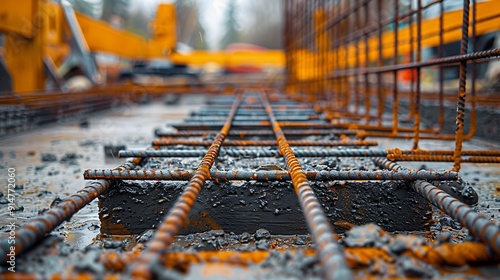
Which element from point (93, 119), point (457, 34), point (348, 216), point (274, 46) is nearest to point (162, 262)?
point (348, 216)

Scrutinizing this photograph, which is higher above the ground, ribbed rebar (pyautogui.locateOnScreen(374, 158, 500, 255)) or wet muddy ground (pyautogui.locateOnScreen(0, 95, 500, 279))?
ribbed rebar (pyautogui.locateOnScreen(374, 158, 500, 255))

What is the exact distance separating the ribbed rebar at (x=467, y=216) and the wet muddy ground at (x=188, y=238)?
0.23 feet

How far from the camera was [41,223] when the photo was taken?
1333 mm

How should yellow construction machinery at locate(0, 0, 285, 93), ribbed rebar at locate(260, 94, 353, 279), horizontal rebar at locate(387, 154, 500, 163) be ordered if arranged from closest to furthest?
ribbed rebar at locate(260, 94, 353, 279) → horizontal rebar at locate(387, 154, 500, 163) → yellow construction machinery at locate(0, 0, 285, 93)

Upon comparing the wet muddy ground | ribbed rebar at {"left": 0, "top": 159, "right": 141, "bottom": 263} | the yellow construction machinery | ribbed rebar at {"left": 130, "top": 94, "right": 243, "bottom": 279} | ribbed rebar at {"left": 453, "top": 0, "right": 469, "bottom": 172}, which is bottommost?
the wet muddy ground

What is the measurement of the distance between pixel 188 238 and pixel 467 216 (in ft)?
3.75

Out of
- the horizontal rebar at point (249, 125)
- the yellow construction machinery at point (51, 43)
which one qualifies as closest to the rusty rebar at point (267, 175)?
the horizontal rebar at point (249, 125)

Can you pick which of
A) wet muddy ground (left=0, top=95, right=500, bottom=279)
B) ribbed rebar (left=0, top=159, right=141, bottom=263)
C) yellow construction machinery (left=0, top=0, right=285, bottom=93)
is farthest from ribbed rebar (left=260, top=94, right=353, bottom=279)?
yellow construction machinery (left=0, top=0, right=285, bottom=93)

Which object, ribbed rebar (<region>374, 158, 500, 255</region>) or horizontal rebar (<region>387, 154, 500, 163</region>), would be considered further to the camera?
horizontal rebar (<region>387, 154, 500, 163</region>)

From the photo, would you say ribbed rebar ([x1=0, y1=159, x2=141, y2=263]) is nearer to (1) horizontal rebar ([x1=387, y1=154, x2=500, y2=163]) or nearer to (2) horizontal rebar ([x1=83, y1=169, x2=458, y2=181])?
(2) horizontal rebar ([x1=83, y1=169, x2=458, y2=181])

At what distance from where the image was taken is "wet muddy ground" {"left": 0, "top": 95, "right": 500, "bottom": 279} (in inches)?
45.6

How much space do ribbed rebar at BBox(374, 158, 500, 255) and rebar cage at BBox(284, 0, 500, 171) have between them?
70 cm

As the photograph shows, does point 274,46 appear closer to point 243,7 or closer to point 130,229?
point 243,7

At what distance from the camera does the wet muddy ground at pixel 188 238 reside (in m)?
1.16
